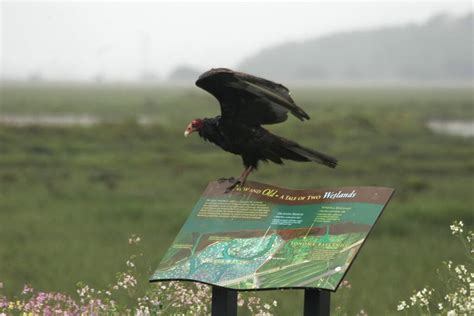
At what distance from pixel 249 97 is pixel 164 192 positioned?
14128 millimetres

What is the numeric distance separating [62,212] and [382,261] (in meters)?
7.15

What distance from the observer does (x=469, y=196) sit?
20234 millimetres

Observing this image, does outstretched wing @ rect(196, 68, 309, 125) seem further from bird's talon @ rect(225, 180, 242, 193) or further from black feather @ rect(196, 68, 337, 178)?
bird's talon @ rect(225, 180, 242, 193)

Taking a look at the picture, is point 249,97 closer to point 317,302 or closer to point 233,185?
point 233,185

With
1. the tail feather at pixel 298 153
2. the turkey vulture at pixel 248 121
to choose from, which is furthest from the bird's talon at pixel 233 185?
the tail feather at pixel 298 153

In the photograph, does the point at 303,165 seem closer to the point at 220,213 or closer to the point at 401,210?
the point at 401,210

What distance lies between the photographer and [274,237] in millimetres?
6086

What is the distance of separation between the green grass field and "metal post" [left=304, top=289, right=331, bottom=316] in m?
2.18

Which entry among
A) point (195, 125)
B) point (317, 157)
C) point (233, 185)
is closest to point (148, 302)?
point (233, 185)

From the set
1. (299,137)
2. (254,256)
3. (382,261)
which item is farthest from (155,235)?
(299,137)

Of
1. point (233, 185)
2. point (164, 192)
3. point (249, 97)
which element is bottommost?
point (233, 185)

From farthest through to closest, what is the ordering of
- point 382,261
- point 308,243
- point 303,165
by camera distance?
1. point 303,165
2. point 382,261
3. point 308,243

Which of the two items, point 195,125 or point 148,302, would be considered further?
point 195,125

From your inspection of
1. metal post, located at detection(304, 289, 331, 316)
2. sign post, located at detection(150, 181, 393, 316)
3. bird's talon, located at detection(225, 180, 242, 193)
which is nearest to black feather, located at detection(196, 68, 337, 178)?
bird's talon, located at detection(225, 180, 242, 193)
